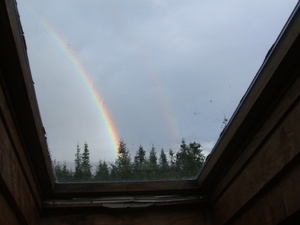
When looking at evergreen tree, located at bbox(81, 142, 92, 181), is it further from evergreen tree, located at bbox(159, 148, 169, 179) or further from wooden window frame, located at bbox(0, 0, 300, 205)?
evergreen tree, located at bbox(159, 148, 169, 179)

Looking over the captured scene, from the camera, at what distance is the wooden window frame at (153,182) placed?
45.7 inches

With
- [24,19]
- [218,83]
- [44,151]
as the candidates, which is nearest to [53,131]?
[44,151]

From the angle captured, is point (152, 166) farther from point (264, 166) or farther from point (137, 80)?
point (264, 166)

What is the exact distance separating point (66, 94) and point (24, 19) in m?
0.64

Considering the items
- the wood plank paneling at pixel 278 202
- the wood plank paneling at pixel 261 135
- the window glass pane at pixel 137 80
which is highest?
the window glass pane at pixel 137 80

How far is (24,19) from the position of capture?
57.7 inches

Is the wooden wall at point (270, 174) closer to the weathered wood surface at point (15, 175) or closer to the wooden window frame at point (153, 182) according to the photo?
the wooden window frame at point (153, 182)

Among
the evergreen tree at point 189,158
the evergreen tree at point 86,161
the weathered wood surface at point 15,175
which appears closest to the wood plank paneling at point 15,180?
the weathered wood surface at point 15,175

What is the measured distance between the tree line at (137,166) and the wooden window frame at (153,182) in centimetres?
6

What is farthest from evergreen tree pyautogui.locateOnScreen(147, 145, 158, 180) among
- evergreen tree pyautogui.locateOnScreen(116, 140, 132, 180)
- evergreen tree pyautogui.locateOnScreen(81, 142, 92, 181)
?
Result: evergreen tree pyautogui.locateOnScreen(81, 142, 92, 181)

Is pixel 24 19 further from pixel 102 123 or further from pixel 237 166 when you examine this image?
pixel 237 166

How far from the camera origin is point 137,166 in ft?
7.20

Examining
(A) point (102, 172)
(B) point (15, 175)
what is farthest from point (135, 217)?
(B) point (15, 175)

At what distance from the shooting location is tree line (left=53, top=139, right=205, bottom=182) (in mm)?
2141
